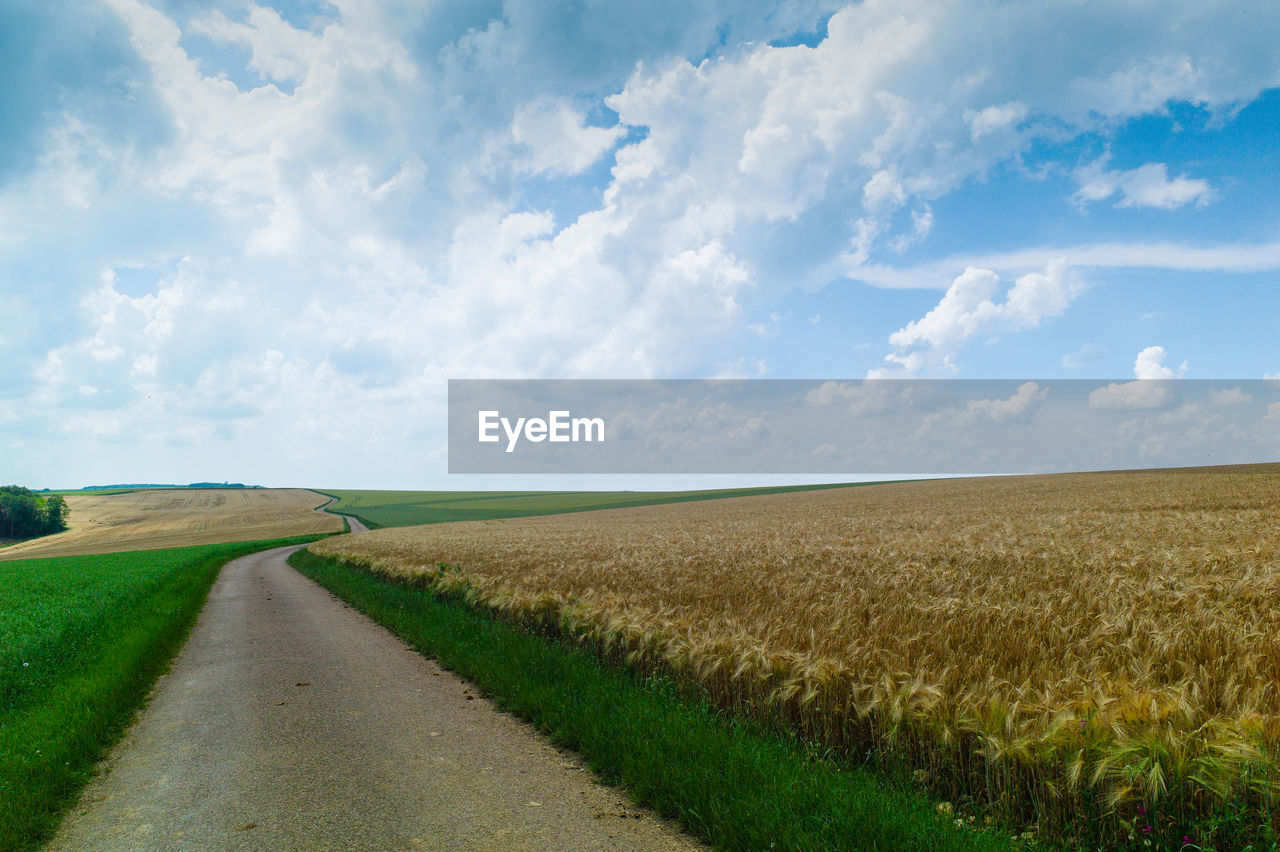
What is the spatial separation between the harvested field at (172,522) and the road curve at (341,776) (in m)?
65.5

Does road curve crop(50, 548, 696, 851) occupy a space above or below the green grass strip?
below

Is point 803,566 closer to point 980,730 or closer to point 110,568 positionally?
point 980,730

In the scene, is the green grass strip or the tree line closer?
the green grass strip

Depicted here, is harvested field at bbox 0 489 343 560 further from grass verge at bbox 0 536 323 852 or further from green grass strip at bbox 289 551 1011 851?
green grass strip at bbox 289 551 1011 851

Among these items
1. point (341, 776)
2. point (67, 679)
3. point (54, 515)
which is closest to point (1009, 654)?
point (341, 776)

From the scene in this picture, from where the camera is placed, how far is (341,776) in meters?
5.88

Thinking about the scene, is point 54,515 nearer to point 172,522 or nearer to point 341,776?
point 172,522

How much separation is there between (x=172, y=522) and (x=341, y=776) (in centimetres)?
10581

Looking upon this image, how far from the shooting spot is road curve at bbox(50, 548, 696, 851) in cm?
483

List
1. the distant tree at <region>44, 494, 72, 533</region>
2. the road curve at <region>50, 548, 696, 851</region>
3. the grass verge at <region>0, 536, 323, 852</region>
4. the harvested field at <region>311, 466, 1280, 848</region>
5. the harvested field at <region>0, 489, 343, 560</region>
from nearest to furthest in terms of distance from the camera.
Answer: the harvested field at <region>311, 466, 1280, 848</region>, the road curve at <region>50, 548, 696, 851</region>, the grass verge at <region>0, 536, 323, 852</region>, the harvested field at <region>0, 489, 343, 560</region>, the distant tree at <region>44, 494, 72, 533</region>

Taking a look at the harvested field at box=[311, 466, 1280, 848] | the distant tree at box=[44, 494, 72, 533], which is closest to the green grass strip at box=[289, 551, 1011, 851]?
the harvested field at box=[311, 466, 1280, 848]

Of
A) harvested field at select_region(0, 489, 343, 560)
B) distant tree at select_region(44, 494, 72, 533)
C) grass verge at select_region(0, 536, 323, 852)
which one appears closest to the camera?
grass verge at select_region(0, 536, 323, 852)

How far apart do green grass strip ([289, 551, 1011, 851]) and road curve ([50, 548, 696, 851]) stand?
0.26 m

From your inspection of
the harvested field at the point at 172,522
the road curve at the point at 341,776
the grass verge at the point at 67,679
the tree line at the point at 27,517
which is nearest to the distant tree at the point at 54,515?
the tree line at the point at 27,517
